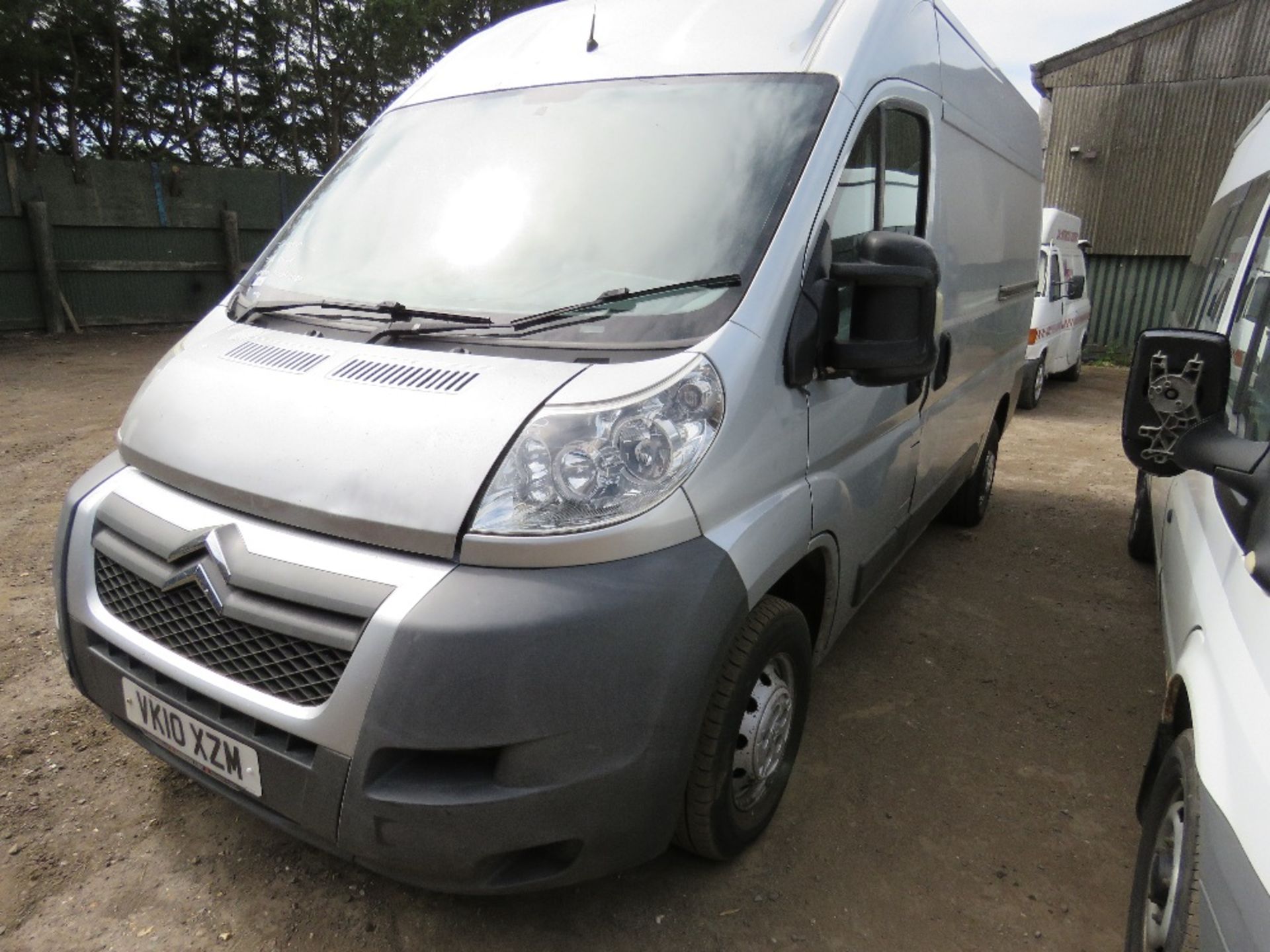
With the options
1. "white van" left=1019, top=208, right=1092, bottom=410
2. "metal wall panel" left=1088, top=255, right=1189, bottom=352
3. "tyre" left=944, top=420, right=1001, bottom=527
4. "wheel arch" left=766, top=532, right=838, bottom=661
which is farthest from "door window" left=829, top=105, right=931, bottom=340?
"metal wall panel" left=1088, top=255, right=1189, bottom=352

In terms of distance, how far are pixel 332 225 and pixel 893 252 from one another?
1.70 m

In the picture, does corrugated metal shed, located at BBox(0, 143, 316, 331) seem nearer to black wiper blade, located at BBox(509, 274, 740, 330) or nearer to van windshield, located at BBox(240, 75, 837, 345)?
van windshield, located at BBox(240, 75, 837, 345)

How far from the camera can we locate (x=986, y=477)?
5.41 metres

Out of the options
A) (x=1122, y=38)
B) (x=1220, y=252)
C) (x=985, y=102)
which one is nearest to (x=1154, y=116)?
(x=1122, y=38)

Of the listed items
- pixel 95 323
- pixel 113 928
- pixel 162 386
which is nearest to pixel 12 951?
pixel 113 928

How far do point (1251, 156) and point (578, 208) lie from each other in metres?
3.24

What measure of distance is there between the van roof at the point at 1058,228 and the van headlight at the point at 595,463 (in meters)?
8.72

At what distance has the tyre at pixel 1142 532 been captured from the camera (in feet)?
15.8

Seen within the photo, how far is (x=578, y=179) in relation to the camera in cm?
241

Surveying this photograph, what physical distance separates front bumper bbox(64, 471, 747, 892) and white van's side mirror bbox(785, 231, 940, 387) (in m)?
0.65

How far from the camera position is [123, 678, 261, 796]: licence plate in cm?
188

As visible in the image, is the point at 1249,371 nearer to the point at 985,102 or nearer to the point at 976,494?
the point at 985,102

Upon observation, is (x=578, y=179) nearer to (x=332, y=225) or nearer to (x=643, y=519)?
(x=332, y=225)

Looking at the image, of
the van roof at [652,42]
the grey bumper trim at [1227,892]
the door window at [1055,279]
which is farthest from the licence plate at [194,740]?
the door window at [1055,279]
